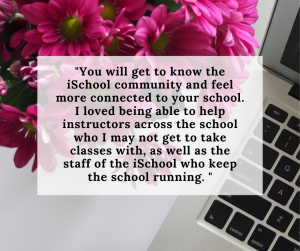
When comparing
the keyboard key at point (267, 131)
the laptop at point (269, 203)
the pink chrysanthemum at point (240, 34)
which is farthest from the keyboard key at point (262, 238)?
the pink chrysanthemum at point (240, 34)

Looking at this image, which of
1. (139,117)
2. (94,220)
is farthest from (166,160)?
(94,220)

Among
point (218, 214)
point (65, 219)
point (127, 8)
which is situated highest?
point (127, 8)

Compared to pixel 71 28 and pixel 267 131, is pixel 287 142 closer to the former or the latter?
pixel 267 131

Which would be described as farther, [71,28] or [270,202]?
[270,202]

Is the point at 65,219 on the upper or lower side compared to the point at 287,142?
lower

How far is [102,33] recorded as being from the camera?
8.2 inches

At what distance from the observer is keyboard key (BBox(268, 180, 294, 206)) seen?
381 millimetres

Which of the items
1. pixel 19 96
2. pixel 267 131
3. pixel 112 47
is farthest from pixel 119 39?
pixel 267 131

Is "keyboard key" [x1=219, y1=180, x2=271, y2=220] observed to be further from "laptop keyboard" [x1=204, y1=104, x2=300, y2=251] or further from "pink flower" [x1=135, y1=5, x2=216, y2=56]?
"pink flower" [x1=135, y1=5, x2=216, y2=56]

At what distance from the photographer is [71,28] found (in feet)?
0.75

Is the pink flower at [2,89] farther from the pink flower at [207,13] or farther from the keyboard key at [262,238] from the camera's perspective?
the keyboard key at [262,238]

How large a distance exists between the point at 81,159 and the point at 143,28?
239mm

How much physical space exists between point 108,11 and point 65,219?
284 millimetres

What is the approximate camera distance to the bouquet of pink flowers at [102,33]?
8.1 inches
